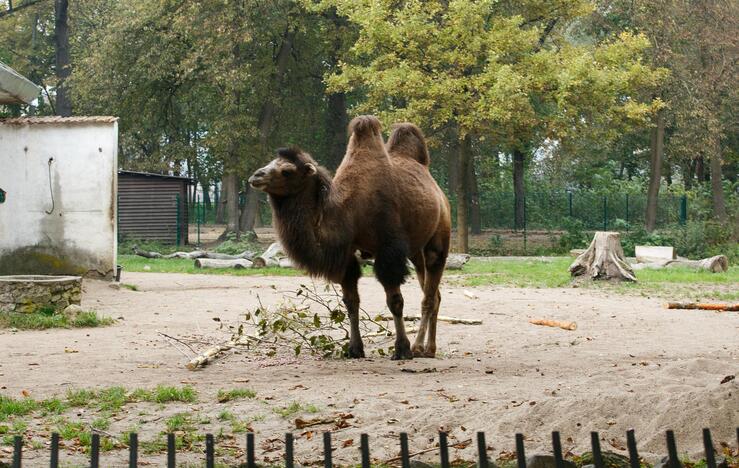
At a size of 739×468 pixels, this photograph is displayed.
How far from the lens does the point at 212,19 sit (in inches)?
1319

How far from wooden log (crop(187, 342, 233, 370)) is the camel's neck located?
1409 millimetres

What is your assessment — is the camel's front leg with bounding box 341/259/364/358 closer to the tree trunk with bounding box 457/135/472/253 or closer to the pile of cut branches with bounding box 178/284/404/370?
the pile of cut branches with bounding box 178/284/404/370

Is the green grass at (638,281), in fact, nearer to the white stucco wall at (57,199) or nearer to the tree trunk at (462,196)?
the tree trunk at (462,196)

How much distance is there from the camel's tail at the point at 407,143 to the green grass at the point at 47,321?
4950 mm

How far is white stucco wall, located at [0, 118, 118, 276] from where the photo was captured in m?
18.9

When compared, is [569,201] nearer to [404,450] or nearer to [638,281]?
[638,281]

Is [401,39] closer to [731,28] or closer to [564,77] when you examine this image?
[564,77]

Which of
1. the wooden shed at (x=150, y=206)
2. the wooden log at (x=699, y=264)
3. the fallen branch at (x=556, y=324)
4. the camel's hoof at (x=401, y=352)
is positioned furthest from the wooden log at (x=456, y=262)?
→ the wooden shed at (x=150, y=206)

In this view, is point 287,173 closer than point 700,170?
Yes

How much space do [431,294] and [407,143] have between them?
5.76 feet

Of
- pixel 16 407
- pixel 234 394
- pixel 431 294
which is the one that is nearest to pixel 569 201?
pixel 431 294

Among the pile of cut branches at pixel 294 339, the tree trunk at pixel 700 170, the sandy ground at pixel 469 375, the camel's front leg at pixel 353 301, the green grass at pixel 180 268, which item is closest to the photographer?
the sandy ground at pixel 469 375

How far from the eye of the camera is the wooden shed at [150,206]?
120 ft

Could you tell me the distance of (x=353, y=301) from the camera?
1048 centimetres
